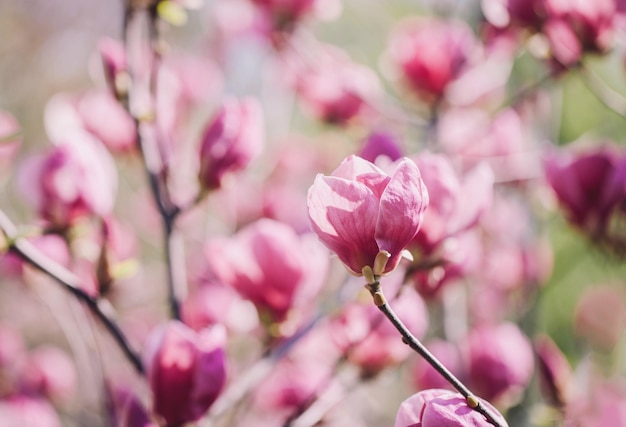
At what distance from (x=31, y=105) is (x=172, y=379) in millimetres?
2820

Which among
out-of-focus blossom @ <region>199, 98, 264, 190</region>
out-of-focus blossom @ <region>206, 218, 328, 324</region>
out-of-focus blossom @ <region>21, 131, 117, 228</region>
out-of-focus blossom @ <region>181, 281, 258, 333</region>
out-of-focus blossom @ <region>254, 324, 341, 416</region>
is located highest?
out-of-focus blossom @ <region>199, 98, 264, 190</region>

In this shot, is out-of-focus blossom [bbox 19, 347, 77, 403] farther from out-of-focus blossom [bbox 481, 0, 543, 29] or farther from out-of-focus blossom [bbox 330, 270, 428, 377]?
out-of-focus blossom [bbox 481, 0, 543, 29]

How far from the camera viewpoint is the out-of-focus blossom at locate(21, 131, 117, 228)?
63 cm

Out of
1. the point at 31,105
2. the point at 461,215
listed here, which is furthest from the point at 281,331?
the point at 31,105

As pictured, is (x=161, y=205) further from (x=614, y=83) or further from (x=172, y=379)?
(x=614, y=83)

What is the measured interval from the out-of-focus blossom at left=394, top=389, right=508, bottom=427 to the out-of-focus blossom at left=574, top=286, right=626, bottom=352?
88 cm

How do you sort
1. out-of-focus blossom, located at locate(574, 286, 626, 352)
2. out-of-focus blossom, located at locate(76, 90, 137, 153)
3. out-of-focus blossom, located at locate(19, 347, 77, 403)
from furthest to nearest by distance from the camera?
1. out-of-focus blossom, located at locate(574, 286, 626, 352)
2. out-of-focus blossom, located at locate(19, 347, 77, 403)
3. out-of-focus blossom, located at locate(76, 90, 137, 153)

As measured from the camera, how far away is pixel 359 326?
0.69m

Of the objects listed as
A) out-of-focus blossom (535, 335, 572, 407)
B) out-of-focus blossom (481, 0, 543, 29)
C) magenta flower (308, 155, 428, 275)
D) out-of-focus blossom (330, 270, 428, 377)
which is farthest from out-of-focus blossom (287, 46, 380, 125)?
magenta flower (308, 155, 428, 275)

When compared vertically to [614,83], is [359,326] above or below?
above

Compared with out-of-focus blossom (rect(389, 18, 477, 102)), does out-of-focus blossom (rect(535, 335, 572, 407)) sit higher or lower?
lower

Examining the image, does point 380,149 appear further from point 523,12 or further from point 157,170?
point 523,12

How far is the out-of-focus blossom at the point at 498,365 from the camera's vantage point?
81 cm

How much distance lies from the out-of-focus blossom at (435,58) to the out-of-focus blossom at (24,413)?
0.65 metres
